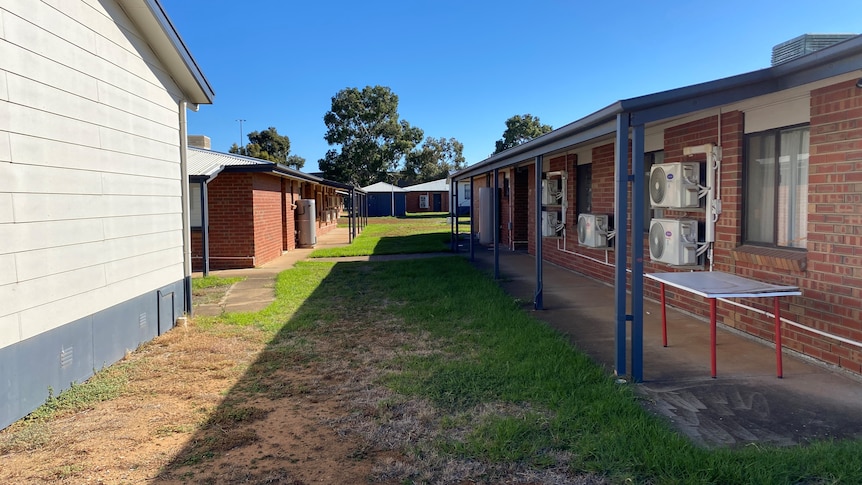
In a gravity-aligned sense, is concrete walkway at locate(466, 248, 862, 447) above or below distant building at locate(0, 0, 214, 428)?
below

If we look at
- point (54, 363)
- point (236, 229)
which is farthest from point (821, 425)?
point (236, 229)

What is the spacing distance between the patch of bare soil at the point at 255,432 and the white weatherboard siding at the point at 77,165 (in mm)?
931

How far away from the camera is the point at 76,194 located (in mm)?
5086

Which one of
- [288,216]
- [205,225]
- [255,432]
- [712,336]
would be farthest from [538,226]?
[288,216]

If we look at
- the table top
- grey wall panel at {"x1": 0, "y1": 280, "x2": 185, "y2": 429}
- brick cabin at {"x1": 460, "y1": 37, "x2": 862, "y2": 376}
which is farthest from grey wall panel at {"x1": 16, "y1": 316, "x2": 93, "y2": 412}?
the table top

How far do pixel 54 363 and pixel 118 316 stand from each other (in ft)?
3.87

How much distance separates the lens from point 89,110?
5.37 metres

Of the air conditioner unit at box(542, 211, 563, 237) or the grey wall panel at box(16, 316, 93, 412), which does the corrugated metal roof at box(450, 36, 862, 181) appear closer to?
the grey wall panel at box(16, 316, 93, 412)

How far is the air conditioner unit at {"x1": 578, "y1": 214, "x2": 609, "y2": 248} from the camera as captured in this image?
8.95 meters

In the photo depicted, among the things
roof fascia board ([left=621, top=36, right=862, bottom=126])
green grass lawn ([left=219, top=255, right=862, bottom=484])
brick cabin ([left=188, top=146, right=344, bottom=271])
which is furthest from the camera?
brick cabin ([left=188, top=146, right=344, bottom=271])

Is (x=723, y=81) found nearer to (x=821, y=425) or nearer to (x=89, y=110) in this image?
(x=821, y=425)

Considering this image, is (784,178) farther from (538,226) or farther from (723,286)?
(538,226)

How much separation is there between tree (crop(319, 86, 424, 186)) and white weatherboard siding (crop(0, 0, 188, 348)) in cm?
4394

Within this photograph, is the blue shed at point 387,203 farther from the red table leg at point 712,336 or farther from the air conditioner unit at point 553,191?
the red table leg at point 712,336
